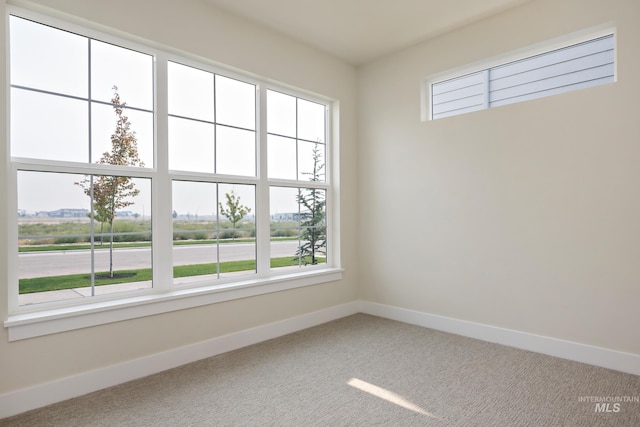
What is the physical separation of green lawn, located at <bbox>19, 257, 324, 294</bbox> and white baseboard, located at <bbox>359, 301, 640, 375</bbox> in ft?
5.86

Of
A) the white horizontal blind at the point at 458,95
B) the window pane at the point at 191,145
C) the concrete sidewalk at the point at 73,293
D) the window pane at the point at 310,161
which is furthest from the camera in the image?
the window pane at the point at 310,161

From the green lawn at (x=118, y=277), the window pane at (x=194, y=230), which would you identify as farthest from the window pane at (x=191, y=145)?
the green lawn at (x=118, y=277)

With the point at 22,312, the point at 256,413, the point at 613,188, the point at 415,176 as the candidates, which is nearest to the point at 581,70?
the point at 613,188

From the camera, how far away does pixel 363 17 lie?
10.6 feet

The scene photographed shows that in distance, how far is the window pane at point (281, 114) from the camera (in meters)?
3.62

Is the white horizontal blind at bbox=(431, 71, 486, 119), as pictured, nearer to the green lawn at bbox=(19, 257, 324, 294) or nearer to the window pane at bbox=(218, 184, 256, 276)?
the window pane at bbox=(218, 184, 256, 276)

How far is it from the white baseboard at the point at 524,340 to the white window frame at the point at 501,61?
2052mm

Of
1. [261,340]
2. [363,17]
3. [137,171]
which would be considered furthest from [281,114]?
[261,340]

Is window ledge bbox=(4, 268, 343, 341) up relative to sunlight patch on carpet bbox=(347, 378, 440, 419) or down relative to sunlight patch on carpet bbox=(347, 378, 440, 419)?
up

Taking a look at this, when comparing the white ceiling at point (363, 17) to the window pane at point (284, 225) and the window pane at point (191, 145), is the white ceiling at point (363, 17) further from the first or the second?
the window pane at point (284, 225)

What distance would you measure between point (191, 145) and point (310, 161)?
4.70 ft

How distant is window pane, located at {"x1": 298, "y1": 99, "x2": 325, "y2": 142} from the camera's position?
3.93m

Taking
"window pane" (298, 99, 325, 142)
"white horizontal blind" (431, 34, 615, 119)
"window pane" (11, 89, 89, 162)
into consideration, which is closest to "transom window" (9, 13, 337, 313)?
"window pane" (11, 89, 89, 162)

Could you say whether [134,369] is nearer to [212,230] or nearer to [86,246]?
[86,246]
